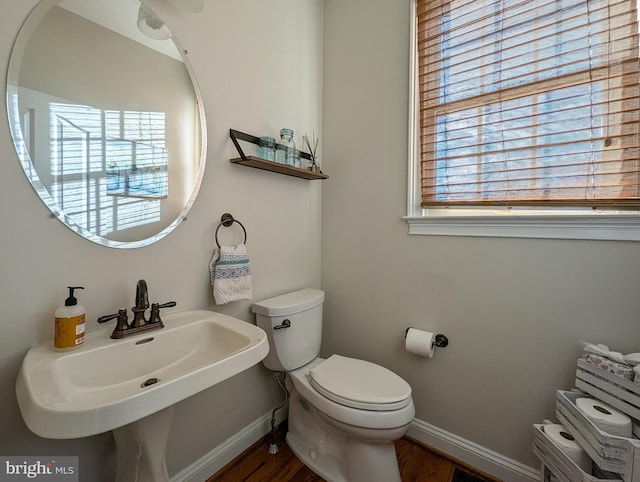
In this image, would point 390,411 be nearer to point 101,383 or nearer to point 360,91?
point 101,383

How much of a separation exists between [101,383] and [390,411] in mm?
989

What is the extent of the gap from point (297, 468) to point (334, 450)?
0.66 ft

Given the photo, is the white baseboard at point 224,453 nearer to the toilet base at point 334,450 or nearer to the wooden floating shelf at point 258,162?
the toilet base at point 334,450

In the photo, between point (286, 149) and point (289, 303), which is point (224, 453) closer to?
point (289, 303)

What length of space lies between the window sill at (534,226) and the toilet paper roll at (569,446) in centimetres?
72

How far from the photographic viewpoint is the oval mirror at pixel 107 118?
82 cm

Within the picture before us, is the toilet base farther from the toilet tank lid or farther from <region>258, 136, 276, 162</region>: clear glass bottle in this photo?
<region>258, 136, 276, 162</region>: clear glass bottle

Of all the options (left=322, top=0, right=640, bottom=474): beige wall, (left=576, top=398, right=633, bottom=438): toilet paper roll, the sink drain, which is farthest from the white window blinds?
the sink drain

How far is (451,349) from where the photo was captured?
1402 millimetres

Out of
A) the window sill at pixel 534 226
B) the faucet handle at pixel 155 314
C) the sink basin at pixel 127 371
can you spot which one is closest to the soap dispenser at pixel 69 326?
the sink basin at pixel 127 371

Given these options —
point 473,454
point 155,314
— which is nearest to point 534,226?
point 473,454

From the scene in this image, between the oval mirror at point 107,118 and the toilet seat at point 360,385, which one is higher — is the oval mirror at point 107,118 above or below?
above

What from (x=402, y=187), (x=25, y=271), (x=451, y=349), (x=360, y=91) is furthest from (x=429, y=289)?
(x=25, y=271)

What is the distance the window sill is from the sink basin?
100cm
